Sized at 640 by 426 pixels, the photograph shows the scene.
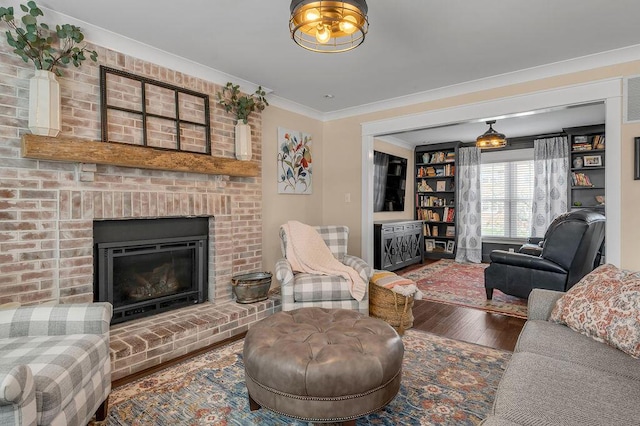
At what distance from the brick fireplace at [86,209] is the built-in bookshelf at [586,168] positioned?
220 inches

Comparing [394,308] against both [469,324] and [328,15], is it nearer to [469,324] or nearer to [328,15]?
[469,324]

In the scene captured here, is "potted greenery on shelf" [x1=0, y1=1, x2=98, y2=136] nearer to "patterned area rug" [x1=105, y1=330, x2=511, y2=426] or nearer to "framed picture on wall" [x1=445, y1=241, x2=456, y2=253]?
"patterned area rug" [x1=105, y1=330, x2=511, y2=426]

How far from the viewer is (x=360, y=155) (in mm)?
4434

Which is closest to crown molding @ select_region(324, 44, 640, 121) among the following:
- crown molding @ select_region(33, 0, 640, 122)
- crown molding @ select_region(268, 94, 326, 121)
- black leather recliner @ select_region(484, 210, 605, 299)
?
crown molding @ select_region(33, 0, 640, 122)

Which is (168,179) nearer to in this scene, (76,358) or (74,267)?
(74,267)

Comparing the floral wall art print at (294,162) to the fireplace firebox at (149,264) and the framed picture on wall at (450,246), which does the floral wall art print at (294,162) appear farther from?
the framed picture on wall at (450,246)

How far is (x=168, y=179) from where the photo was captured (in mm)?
2963

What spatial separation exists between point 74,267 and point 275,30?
2198mm

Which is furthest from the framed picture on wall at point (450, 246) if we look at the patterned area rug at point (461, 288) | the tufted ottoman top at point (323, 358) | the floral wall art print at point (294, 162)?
the tufted ottoman top at point (323, 358)

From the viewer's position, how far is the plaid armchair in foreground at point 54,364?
1.18 meters

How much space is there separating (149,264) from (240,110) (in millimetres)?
1663

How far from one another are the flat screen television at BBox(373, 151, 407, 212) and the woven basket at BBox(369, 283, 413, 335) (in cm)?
285

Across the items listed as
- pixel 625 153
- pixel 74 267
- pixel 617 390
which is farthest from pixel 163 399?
pixel 625 153

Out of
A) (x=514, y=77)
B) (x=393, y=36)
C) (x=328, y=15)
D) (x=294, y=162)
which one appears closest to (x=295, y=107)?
(x=294, y=162)
